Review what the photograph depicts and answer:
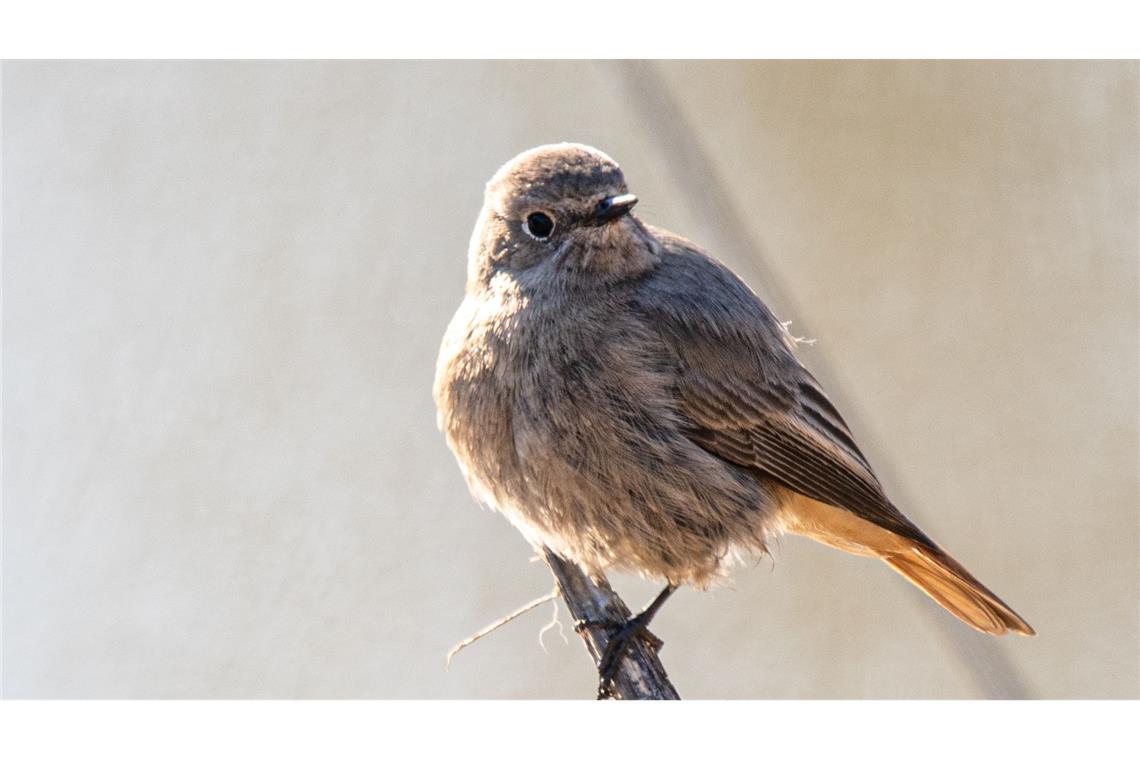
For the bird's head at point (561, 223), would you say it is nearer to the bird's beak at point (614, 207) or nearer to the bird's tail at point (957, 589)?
the bird's beak at point (614, 207)

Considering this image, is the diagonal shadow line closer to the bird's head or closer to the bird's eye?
the bird's head

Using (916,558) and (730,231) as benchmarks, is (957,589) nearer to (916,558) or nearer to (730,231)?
(916,558)

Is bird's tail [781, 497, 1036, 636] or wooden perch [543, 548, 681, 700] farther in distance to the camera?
bird's tail [781, 497, 1036, 636]

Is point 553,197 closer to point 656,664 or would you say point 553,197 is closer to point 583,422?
point 583,422

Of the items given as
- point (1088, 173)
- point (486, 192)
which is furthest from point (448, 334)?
point (1088, 173)

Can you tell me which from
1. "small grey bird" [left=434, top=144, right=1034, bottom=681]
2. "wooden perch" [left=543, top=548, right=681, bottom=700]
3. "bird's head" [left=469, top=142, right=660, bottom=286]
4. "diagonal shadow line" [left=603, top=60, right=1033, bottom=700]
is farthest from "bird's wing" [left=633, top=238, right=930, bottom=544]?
"diagonal shadow line" [left=603, top=60, right=1033, bottom=700]
